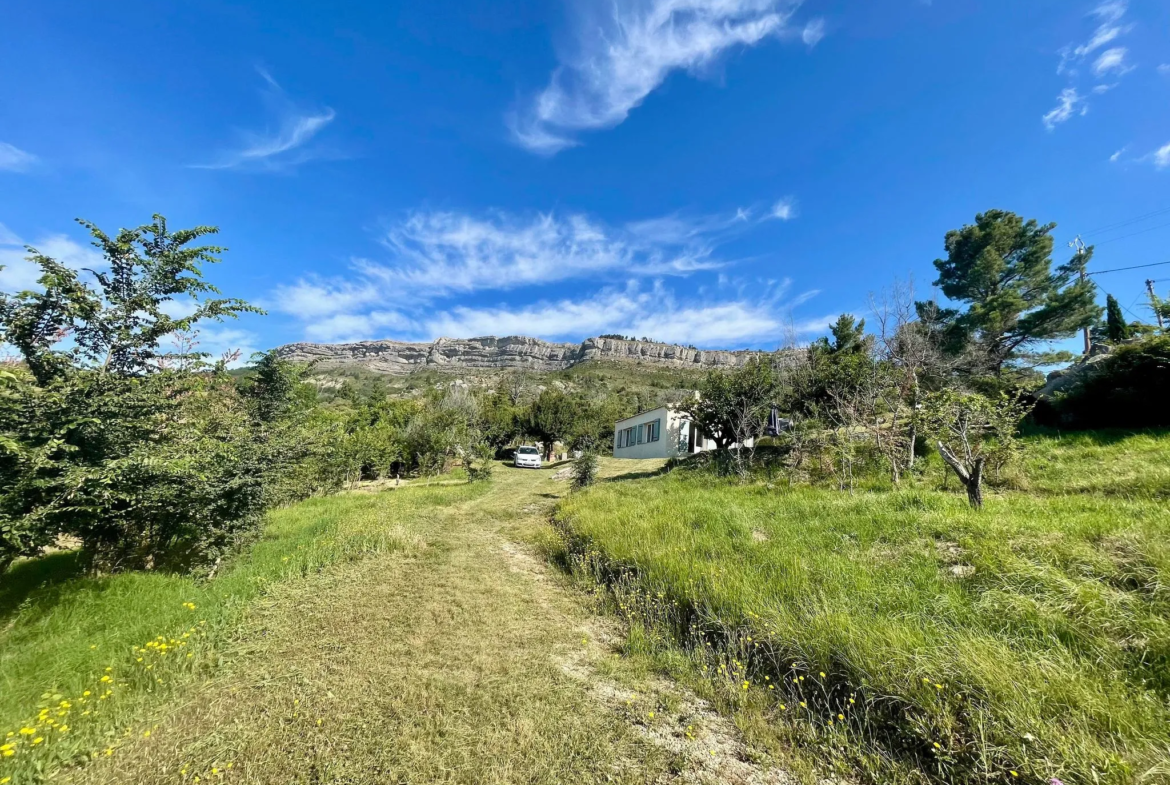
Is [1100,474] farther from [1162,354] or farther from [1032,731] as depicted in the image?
[1032,731]

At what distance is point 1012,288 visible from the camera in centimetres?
1883

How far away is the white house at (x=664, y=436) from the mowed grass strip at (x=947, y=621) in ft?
48.6

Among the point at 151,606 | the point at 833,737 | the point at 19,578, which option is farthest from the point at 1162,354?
the point at 19,578

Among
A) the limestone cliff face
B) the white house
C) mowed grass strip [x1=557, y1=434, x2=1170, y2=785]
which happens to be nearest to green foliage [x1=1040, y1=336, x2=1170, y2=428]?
mowed grass strip [x1=557, y1=434, x2=1170, y2=785]

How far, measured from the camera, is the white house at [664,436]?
72.3 feet

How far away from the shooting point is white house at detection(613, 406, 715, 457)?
72.3ft

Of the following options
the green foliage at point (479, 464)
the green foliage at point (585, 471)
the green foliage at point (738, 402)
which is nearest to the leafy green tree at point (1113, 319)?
the green foliage at point (738, 402)

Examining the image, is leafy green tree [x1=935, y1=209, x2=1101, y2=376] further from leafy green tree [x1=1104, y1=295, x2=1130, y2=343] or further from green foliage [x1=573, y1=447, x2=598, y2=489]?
green foliage [x1=573, y1=447, x2=598, y2=489]

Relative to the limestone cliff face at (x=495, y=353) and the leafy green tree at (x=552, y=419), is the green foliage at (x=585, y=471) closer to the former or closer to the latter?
the leafy green tree at (x=552, y=419)

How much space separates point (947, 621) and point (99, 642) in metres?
7.18

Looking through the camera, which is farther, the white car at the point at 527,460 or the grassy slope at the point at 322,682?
the white car at the point at 527,460

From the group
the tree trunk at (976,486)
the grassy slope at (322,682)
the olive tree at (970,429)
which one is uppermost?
the olive tree at (970,429)

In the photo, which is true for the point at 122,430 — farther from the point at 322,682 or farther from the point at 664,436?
the point at 664,436

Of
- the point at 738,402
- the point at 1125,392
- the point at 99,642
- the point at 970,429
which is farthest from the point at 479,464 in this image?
the point at 1125,392
